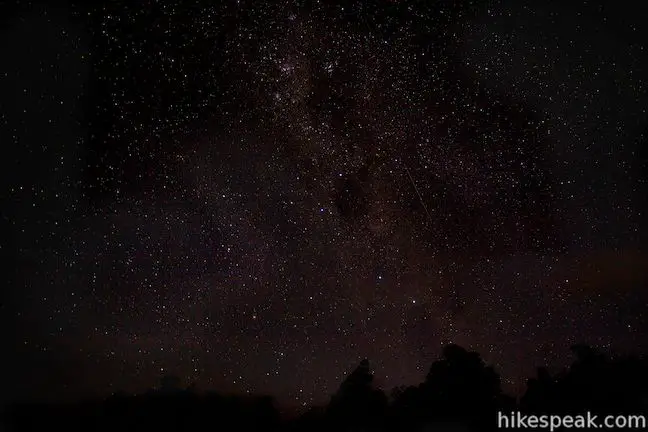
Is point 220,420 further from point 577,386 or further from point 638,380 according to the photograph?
point 638,380

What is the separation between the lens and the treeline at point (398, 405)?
7879mm

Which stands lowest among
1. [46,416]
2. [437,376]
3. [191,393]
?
[46,416]

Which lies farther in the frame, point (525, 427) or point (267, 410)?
point (267, 410)

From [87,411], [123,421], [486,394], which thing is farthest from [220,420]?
[486,394]

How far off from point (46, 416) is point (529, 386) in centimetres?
866

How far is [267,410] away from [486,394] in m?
3.99

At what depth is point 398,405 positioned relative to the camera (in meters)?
8.62

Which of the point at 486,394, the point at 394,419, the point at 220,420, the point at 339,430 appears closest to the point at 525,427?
the point at 486,394

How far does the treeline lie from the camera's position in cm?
788

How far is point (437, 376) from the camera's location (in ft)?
28.8

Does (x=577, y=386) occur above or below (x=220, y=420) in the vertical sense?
above

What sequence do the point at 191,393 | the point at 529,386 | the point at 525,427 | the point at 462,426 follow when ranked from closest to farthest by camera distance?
the point at 525,427, the point at 462,426, the point at 529,386, the point at 191,393

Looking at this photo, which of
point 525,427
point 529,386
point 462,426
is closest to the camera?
point 525,427

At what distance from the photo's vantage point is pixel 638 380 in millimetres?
8156
